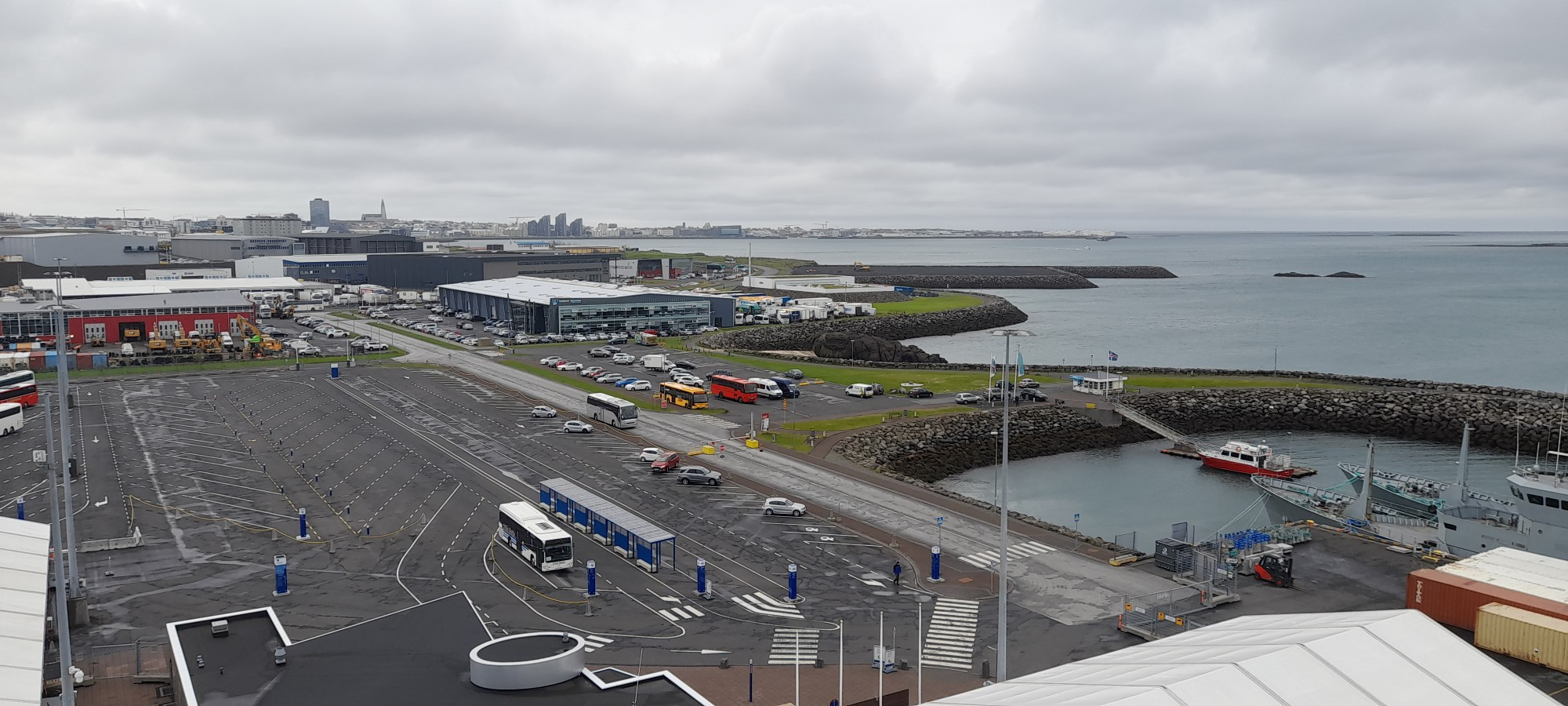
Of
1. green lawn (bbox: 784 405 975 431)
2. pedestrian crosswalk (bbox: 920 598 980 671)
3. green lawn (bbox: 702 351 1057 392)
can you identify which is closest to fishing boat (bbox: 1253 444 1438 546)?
green lawn (bbox: 784 405 975 431)

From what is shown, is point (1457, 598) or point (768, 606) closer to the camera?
point (1457, 598)

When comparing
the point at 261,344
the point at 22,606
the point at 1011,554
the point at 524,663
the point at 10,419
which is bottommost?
the point at 1011,554

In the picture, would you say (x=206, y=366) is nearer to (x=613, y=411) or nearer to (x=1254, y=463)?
(x=613, y=411)

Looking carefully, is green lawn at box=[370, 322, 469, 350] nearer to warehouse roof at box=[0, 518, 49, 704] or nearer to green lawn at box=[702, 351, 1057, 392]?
green lawn at box=[702, 351, 1057, 392]

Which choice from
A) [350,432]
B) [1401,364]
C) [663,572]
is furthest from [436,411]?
[1401,364]

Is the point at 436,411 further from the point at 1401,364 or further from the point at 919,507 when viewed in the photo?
the point at 1401,364

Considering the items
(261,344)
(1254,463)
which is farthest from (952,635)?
(261,344)

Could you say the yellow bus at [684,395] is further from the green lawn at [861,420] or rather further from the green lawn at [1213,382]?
the green lawn at [1213,382]
